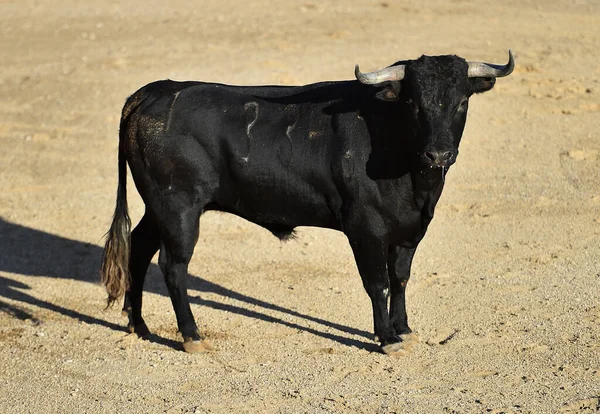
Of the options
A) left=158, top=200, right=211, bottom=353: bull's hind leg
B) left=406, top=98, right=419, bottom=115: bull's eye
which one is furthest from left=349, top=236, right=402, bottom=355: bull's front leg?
left=158, top=200, right=211, bottom=353: bull's hind leg

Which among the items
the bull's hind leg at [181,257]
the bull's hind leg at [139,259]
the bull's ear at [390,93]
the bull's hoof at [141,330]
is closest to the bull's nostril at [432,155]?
the bull's ear at [390,93]

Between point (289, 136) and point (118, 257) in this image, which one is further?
point (118, 257)

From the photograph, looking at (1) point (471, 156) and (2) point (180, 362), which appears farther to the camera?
(1) point (471, 156)

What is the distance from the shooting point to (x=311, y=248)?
1188cm

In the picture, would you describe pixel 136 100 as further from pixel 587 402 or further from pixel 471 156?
pixel 471 156

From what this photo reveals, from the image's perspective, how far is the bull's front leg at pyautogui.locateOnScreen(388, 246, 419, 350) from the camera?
30.8 feet

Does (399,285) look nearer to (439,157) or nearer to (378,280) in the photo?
(378,280)

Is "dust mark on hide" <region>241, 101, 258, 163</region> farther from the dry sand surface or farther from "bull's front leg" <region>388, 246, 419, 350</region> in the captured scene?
the dry sand surface

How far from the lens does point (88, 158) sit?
15023 mm

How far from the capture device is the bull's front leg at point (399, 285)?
939 cm

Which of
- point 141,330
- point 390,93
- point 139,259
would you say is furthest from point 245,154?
point 141,330

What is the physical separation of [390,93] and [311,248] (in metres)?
3.54

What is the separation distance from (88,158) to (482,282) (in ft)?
21.1

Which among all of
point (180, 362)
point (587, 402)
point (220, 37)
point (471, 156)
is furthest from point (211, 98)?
point (220, 37)
